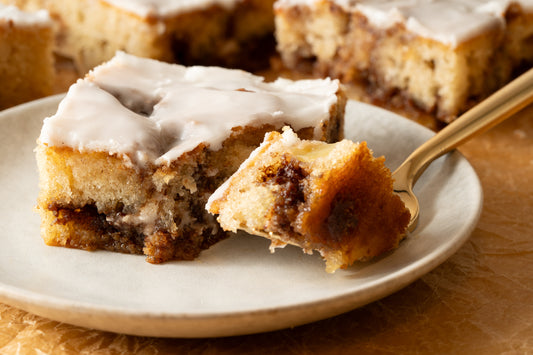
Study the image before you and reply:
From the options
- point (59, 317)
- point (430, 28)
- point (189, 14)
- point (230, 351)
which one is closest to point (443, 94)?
point (430, 28)

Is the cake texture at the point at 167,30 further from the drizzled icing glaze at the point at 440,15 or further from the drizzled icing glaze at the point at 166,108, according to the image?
the drizzled icing glaze at the point at 166,108

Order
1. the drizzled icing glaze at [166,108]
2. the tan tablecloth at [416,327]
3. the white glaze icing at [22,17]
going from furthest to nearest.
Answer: the white glaze icing at [22,17] < the drizzled icing glaze at [166,108] < the tan tablecloth at [416,327]

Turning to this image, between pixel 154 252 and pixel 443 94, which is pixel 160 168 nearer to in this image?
pixel 154 252

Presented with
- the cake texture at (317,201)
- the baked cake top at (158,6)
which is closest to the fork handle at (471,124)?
the cake texture at (317,201)

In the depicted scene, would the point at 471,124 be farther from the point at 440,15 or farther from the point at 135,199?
the point at 135,199

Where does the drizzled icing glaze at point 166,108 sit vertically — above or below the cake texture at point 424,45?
above

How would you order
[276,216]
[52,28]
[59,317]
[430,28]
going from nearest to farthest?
[59,317] < [276,216] < [430,28] < [52,28]
